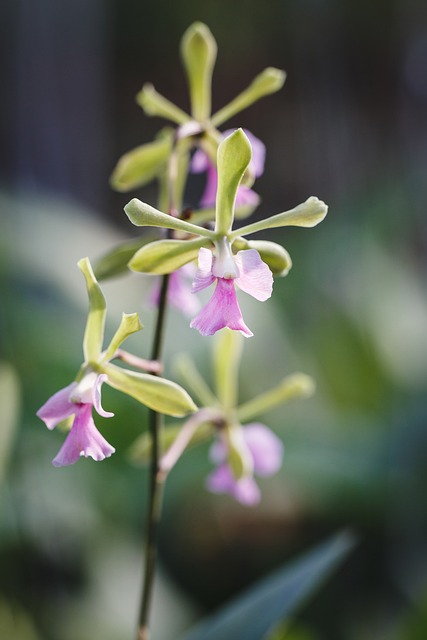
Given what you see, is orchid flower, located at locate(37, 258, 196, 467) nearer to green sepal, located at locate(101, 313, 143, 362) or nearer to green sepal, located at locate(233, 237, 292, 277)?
green sepal, located at locate(101, 313, 143, 362)

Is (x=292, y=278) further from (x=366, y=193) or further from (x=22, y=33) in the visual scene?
(x=22, y=33)

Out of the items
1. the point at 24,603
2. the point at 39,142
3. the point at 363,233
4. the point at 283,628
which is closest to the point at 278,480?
the point at 283,628

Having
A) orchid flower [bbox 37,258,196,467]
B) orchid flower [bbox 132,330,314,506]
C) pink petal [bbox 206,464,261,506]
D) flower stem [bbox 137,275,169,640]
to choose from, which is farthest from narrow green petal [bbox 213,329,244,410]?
orchid flower [bbox 37,258,196,467]

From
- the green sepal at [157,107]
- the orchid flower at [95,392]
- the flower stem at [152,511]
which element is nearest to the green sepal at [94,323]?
the orchid flower at [95,392]

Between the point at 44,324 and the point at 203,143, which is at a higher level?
the point at 203,143

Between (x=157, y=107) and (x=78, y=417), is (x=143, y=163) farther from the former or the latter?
(x=78, y=417)

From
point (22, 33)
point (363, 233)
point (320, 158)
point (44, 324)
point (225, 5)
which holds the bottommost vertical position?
point (44, 324)
